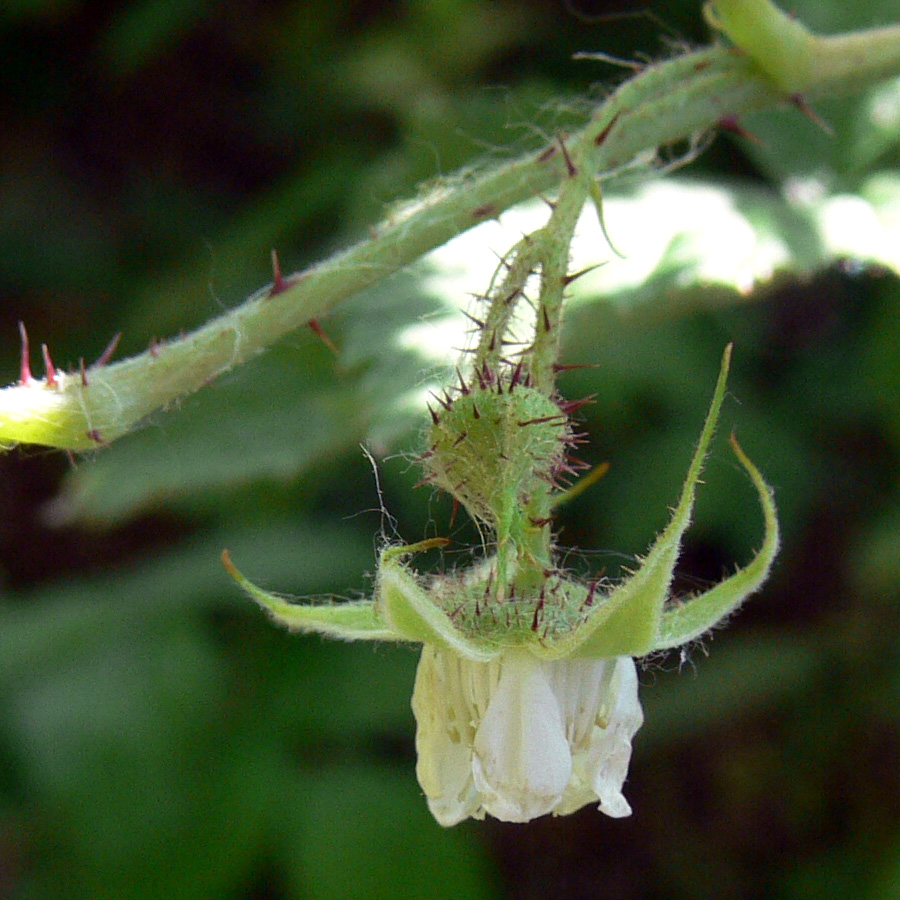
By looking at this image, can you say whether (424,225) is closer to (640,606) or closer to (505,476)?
(505,476)

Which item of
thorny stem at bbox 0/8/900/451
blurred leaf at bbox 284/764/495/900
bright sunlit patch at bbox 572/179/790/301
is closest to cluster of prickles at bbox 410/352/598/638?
thorny stem at bbox 0/8/900/451

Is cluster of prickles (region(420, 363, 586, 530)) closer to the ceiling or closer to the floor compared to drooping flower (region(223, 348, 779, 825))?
closer to the ceiling

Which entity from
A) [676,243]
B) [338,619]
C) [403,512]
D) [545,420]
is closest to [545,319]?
[545,420]

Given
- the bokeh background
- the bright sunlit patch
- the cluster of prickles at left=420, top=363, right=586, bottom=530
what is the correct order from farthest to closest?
1. the bokeh background
2. the bright sunlit patch
3. the cluster of prickles at left=420, top=363, right=586, bottom=530

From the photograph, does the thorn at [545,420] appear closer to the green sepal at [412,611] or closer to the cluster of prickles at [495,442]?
the cluster of prickles at [495,442]

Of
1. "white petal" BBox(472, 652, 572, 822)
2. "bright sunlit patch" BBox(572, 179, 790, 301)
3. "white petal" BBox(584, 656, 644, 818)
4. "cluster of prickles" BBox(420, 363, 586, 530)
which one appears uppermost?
"cluster of prickles" BBox(420, 363, 586, 530)

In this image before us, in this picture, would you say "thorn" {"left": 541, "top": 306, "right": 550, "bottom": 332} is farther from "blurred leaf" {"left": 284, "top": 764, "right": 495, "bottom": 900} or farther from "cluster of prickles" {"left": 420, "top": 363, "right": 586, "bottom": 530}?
"blurred leaf" {"left": 284, "top": 764, "right": 495, "bottom": 900}

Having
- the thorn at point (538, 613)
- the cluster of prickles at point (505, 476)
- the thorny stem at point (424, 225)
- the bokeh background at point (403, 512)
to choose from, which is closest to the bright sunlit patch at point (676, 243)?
the bokeh background at point (403, 512)
